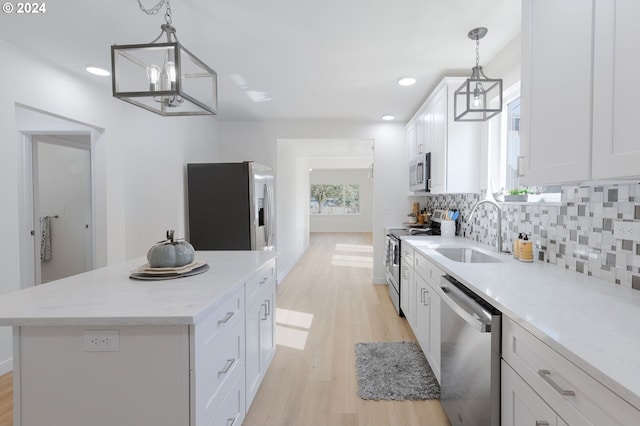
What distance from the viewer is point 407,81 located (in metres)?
3.21

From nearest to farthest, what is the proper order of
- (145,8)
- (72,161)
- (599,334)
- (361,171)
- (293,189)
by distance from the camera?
(599,334) < (145,8) < (72,161) < (293,189) < (361,171)

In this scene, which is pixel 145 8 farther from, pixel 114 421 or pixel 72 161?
pixel 72 161

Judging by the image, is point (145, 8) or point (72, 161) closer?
point (145, 8)

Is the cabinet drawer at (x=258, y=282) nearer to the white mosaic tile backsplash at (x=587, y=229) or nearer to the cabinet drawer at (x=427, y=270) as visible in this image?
the cabinet drawer at (x=427, y=270)

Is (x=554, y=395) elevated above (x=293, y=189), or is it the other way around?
(x=293, y=189)

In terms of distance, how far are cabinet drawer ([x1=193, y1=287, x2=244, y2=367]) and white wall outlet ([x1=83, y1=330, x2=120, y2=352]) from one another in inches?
11.1

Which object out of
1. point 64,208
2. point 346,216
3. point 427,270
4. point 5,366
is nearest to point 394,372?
point 427,270

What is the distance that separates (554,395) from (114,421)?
4.85 feet

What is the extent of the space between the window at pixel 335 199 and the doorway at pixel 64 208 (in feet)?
28.4

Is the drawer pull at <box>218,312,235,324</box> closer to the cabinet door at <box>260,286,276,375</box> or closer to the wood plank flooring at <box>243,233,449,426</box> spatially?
the cabinet door at <box>260,286,276,375</box>

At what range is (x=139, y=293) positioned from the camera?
141 centimetres

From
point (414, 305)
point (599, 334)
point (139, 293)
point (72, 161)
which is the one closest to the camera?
point (599, 334)

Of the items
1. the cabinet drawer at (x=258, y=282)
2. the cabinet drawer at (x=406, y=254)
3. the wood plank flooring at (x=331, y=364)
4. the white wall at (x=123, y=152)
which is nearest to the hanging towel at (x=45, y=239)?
the white wall at (x=123, y=152)

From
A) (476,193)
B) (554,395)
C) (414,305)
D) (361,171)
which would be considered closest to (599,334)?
(554,395)
